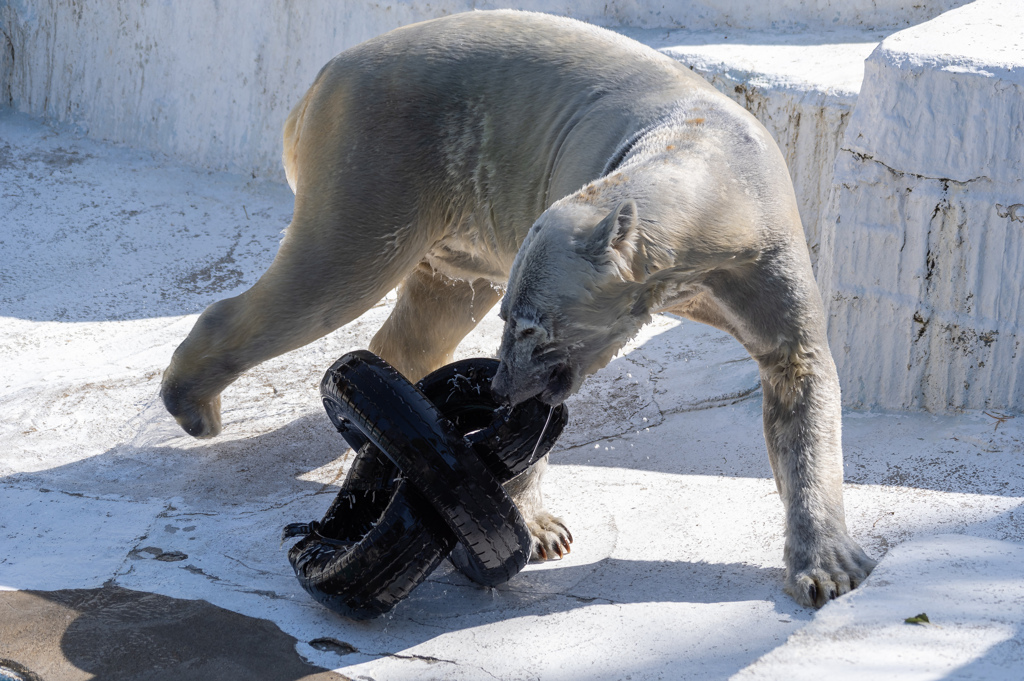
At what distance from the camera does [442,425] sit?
278cm

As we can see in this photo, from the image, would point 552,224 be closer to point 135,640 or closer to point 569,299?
point 569,299

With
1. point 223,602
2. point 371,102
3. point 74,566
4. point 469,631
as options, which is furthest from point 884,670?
point 74,566

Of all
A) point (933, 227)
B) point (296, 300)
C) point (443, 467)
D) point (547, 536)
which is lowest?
point (547, 536)

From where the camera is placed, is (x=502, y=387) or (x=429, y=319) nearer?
(x=502, y=387)

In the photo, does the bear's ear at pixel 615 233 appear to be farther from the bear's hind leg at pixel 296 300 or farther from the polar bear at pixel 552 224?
the bear's hind leg at pixel 296 300

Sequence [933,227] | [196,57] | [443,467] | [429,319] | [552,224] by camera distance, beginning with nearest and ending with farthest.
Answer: [552,224]
[443,467]
[933,227]
[429,319]
[196,57]

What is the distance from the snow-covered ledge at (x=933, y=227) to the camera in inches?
144

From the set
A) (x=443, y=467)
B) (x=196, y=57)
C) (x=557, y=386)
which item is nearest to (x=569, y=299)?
(x=557, y=386)

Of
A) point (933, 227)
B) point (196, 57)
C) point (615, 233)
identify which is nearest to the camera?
point (615, 233)

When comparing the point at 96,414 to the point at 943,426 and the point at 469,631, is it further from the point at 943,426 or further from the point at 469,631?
the point at 943,426

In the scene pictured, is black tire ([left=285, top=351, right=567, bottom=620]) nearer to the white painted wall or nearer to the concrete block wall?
the concrete block wall

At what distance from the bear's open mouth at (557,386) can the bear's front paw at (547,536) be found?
729 millimetres

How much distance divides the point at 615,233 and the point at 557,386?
1.57 ft

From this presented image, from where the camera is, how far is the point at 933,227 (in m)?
3.81
